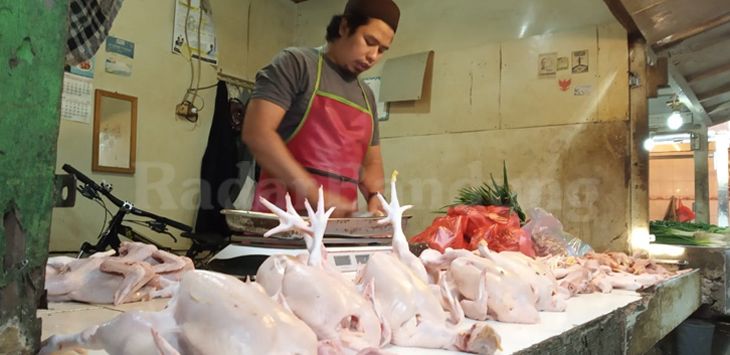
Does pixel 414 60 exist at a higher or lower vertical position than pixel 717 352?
higher

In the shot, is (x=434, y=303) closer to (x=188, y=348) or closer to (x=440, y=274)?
(x=440, y=274)

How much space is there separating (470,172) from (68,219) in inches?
135

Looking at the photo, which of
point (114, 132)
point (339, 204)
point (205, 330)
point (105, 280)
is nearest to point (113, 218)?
point (114, 132)

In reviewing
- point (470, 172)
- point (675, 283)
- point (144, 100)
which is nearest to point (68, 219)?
point (144, 100)

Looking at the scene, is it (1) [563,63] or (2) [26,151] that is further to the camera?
(1) [563,63]

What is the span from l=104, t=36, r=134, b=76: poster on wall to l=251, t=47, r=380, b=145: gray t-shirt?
2415 millimetres

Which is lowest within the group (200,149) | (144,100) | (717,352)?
(717,352)

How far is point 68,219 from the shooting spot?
4.21m

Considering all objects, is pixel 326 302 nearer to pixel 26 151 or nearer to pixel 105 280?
pixel 26 151

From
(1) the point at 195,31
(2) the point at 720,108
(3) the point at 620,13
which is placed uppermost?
(1) the point at 195,31

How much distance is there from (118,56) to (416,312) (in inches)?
165

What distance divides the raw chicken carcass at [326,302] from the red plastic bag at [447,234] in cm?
156

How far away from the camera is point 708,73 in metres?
4.55

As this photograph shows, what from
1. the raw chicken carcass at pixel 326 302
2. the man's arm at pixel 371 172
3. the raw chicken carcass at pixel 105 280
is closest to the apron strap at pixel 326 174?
the man's arm at pixel 371 172
